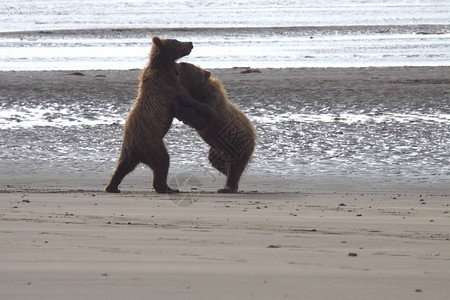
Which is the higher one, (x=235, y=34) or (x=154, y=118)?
(x=154, y=118)

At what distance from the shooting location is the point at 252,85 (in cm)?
1784

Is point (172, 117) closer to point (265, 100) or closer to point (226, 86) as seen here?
point (265, 100)

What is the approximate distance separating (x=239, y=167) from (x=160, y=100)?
123 centimetres

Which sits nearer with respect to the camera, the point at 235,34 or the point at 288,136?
the point at 288,136

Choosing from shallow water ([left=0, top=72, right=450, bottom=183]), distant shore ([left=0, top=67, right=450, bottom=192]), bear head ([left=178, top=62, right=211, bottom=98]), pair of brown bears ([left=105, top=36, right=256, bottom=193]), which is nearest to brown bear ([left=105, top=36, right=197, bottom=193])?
pair of brown bears ([left=105, top=36, right=256, bottom=193])

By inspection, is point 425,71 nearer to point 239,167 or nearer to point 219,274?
point 239,167

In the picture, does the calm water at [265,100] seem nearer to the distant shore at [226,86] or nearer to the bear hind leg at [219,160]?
the distant shore at [226,86]

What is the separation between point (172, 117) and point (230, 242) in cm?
425

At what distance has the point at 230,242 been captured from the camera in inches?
223

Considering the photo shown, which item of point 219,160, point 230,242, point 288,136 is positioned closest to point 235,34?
point 288,136

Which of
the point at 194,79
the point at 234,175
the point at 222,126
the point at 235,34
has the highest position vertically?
the point at 194,79

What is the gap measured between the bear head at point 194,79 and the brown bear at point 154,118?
21 cm

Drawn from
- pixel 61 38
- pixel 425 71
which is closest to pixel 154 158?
pixel 425 71

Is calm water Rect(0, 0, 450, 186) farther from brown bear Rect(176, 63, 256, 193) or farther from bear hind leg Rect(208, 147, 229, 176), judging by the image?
brown bear Rect(176, 63, 256, 193)
